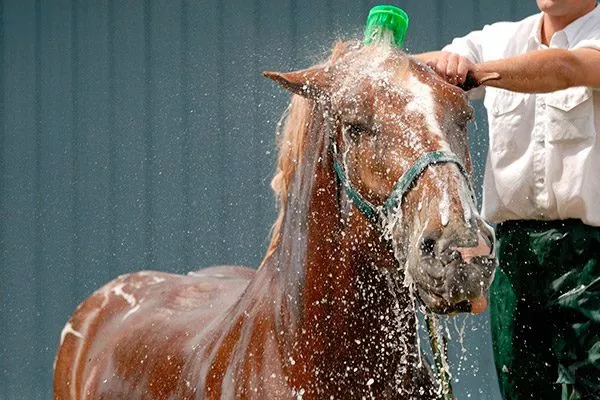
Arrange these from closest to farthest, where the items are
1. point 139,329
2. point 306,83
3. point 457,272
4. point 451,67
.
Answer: point 457,272
point 306,83
point 451,67
point 139,329

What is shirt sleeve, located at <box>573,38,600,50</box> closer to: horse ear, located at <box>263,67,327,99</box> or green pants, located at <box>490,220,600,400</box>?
green pants, located at <box>490,220,600,400</box>

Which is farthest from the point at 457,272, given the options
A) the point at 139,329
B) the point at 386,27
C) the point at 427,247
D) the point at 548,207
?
the point at 139,329

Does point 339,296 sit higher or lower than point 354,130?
lower

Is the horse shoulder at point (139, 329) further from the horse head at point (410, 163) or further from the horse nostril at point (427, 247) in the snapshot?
the horse nostril at point (427, 247)

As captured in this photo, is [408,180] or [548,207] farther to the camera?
[548,207]

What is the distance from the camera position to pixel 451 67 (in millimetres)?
3080

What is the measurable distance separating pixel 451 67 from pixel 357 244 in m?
0.51

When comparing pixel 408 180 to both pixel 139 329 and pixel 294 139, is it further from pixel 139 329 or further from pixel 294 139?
pixel 139 329

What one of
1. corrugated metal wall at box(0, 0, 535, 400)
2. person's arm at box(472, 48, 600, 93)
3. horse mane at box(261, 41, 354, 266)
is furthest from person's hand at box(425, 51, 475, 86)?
corrugated metal wall at box(0, 0, 535, 400)

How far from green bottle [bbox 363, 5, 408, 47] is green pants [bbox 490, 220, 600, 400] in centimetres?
86

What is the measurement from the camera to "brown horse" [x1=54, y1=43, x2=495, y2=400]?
2.64 meters

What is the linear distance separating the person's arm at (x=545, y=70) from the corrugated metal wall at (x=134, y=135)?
3112 millimetres

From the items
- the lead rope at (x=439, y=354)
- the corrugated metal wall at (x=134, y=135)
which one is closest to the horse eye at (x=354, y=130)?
the lead rope at (x=439, y=354)

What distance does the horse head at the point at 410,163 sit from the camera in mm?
2604
